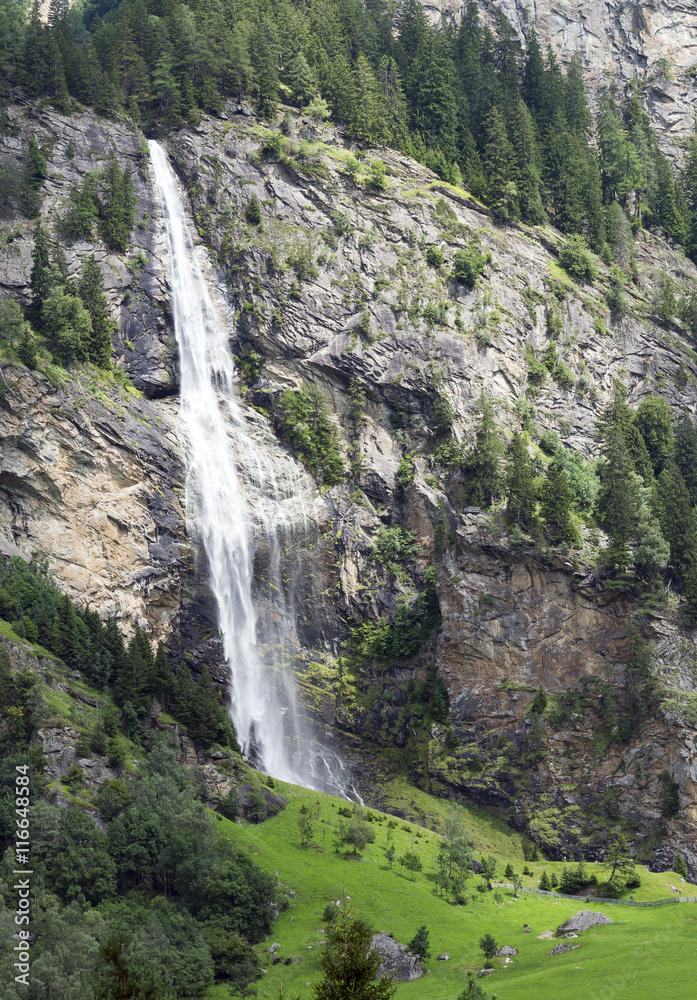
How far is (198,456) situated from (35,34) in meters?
55.0

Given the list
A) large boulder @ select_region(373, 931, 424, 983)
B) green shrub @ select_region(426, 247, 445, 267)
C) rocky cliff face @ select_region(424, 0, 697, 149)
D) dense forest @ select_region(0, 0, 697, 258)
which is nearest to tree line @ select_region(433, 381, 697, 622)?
green shrub @ select_region(426, 247, 445, 267)

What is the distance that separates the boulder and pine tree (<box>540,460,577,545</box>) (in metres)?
38.0

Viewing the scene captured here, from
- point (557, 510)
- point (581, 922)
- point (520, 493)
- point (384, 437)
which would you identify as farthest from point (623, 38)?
point (581, 922)

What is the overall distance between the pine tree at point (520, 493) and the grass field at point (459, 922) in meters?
26.5

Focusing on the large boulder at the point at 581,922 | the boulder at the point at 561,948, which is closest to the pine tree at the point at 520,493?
the large boulder at the point at 581,922

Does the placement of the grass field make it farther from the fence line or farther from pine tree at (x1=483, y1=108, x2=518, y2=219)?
pine tree at (x1=483, y1=108, x2=518, y2=219)

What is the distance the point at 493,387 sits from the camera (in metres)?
98.0

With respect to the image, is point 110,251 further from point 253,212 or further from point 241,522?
point 241,522

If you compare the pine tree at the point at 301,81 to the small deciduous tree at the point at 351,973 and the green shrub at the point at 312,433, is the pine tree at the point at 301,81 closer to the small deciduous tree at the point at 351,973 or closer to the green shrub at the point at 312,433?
the green shrub at the point at 312,433

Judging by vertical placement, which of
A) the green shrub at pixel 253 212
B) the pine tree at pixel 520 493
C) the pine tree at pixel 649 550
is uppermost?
the green shrub at pixel 253 212

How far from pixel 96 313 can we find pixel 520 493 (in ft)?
141

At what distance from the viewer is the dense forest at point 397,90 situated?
111 meters

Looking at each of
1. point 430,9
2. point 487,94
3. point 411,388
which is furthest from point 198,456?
point 430,9

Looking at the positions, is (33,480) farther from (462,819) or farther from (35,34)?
(35,34)
